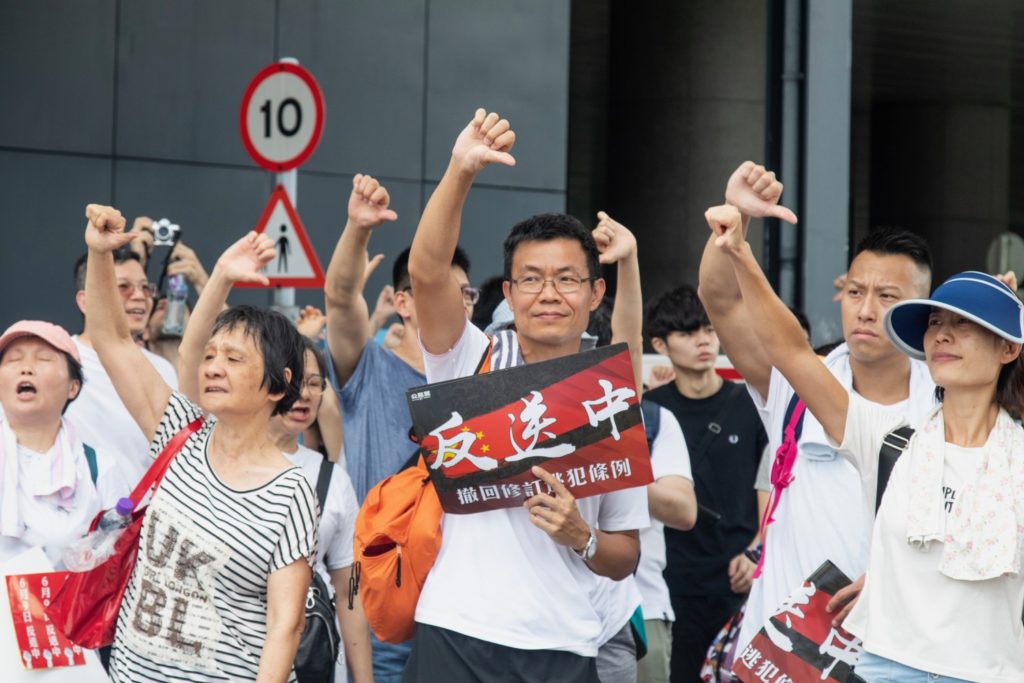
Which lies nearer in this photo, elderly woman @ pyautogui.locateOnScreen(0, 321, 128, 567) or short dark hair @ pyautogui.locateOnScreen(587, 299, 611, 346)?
elderly woman @ pyautogui.locateOnScreen(0, 321, 128, 567)

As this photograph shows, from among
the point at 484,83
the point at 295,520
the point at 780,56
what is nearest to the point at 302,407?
the point at 295,520

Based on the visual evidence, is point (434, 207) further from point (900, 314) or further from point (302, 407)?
point (302, 407)

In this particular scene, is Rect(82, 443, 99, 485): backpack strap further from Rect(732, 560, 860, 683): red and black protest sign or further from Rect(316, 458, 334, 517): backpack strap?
Rect(732, 560, 860, 683): red and black protest sign

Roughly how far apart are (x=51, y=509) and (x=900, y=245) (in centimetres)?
281

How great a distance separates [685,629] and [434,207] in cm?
370

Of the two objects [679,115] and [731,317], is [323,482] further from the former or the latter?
[679,115]

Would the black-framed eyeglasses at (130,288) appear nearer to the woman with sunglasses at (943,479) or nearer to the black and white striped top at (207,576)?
the black and white striped top at (207,576)

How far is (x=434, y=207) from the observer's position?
360 centimetres

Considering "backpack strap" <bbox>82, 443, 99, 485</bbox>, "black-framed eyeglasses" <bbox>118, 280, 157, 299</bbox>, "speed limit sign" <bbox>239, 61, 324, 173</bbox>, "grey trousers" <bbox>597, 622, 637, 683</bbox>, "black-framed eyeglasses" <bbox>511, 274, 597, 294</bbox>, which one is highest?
"speed limit sign" <bbox>239, 61, 324, 173</bbox>

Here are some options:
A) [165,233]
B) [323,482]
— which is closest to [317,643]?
[323,482]

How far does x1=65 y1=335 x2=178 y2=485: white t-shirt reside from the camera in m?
5.42

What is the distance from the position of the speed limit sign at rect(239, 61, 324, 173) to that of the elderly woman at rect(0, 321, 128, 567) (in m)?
3.82

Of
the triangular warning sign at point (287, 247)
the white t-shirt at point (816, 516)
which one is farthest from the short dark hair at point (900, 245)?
the triangular warning sign at point (287, 247)

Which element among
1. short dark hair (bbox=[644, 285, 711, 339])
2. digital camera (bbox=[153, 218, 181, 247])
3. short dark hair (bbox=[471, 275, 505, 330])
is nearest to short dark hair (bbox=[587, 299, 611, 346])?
short dark hair (bbox=[471, 275, 505, 330])
